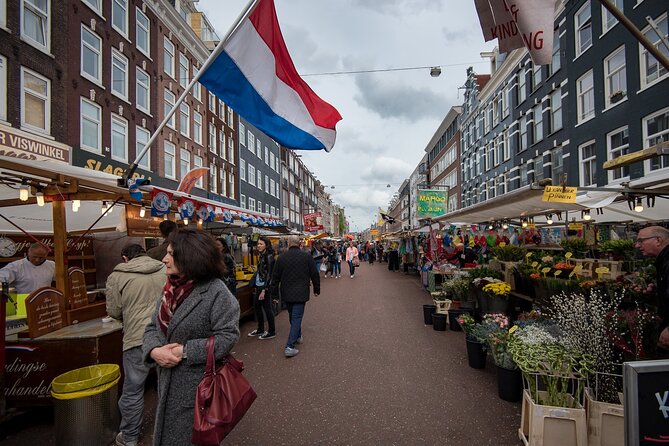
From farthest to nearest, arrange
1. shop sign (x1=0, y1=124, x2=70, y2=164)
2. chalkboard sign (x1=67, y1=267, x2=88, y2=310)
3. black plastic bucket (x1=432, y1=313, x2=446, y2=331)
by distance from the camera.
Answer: shop sign (x1=0, y1=124, x2=70, y2=164)
black plastic bucket (x1=432, y1=313, x2=446, y2=331)
chalkboard sign (x1=67, y1=267, x2=88, y2=310)

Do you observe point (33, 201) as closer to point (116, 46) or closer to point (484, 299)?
point (484, 299)

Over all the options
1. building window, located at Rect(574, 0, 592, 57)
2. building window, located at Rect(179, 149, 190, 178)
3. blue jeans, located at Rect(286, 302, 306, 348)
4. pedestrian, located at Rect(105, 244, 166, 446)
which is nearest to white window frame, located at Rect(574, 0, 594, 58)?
building window, located at Rect(574, 0, 592, 57)

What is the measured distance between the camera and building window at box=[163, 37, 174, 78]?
2069 centimetres

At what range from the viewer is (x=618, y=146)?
1566 centimetres

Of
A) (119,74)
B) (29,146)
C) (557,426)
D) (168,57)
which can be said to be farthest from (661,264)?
(168,57)

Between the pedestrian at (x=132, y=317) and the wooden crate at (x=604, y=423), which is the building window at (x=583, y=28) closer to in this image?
the wooden crate at (x=604, y=423)

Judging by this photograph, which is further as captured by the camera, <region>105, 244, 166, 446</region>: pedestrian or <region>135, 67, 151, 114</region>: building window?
<region>135, 67, 151, 114</region>: building window

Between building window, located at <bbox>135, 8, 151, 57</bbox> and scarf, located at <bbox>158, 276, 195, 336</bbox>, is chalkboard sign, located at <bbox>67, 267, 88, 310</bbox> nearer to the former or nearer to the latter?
scarf, located at <bbox>158, 276, 195, 336</bbox>

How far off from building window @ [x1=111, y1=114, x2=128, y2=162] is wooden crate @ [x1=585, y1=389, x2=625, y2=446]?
17.9 metres

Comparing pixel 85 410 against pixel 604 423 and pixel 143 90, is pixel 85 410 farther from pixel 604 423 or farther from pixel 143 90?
pixel 143 90

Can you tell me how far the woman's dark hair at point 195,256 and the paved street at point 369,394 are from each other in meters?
2.13

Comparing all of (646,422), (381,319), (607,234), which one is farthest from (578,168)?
(646,422)

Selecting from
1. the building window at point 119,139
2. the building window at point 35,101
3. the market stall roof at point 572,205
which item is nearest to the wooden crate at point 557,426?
the market stall roof at point 572,205

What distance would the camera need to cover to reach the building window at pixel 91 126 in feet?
47.6
